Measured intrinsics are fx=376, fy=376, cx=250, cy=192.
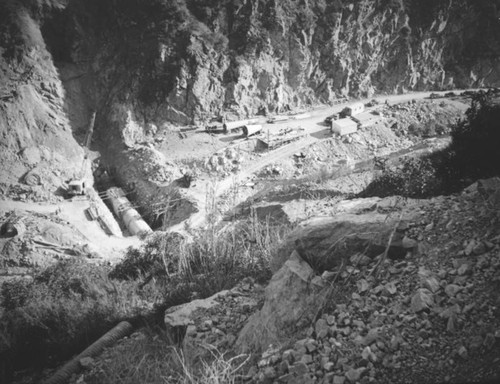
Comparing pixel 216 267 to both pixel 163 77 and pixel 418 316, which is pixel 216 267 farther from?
pixel 163 77

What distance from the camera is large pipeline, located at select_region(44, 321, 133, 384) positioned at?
9.25 meters

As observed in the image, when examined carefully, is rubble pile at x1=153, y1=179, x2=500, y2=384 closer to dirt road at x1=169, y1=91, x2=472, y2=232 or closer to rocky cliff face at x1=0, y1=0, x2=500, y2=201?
dirt road at x1=169, y1=91, x2=472, y2=232

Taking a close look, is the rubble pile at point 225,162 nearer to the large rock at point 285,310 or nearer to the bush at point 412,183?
the bush at point 412,183

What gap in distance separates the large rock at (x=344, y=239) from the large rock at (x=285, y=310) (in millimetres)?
449

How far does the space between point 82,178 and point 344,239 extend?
36.1 metres

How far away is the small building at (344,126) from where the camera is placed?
42.4 m

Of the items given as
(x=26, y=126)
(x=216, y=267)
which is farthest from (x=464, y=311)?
(x=26, y=126)

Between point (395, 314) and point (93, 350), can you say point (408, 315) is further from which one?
point (93, 350)

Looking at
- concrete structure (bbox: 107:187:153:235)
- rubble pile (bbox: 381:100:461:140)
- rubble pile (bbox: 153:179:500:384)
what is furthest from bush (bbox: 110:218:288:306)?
rubble pile (bbox: 381:100:461:140)

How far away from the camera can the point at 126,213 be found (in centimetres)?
3478

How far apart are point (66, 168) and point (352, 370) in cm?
3890

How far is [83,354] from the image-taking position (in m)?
9.85

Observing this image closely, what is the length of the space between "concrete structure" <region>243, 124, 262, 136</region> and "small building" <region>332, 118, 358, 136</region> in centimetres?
861

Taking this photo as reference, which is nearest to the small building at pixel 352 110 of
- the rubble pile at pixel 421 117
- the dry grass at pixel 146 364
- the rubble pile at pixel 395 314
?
the rubble pile at pixel 421 117
